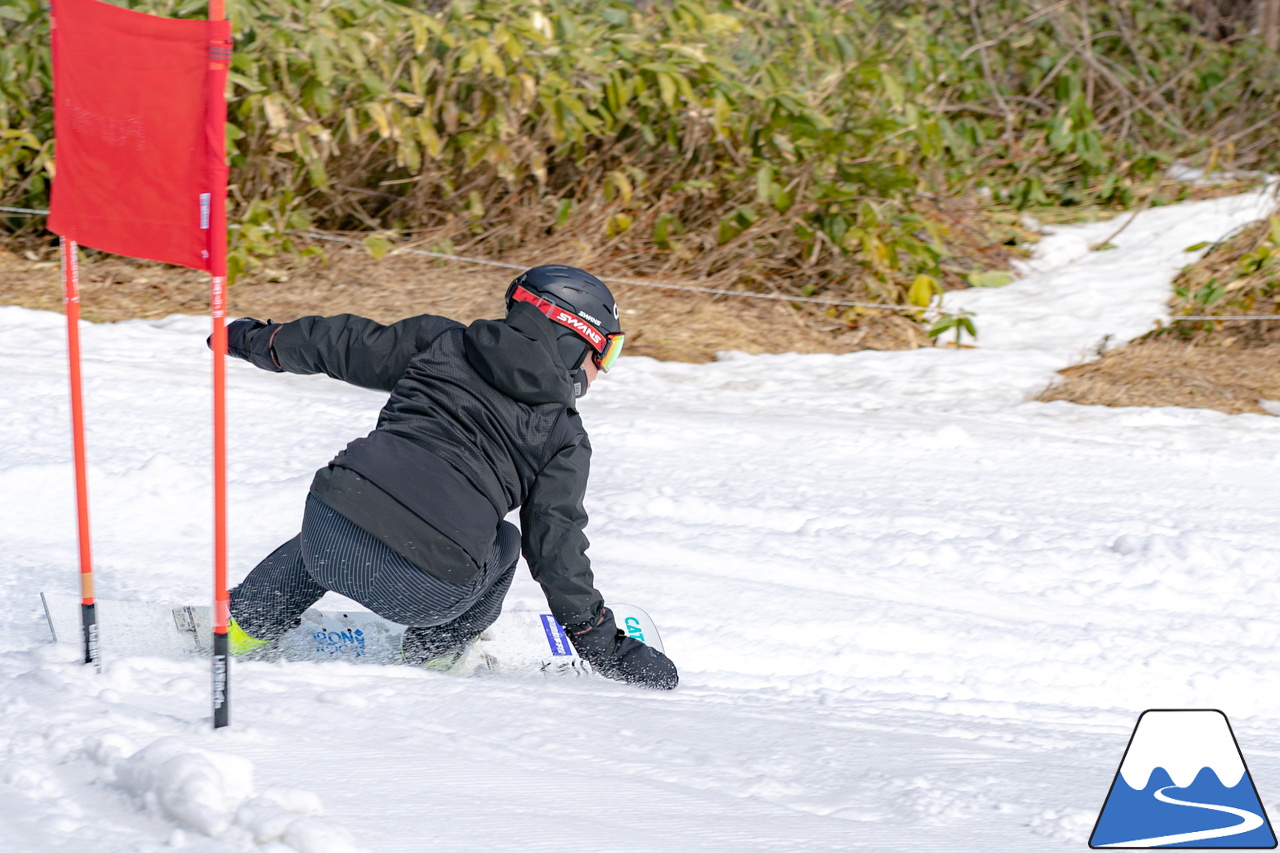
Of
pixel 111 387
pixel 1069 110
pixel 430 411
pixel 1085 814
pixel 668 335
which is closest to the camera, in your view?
pixel 1085 814

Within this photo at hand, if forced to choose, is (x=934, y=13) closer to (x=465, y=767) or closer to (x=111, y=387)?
(x=111, y=387)

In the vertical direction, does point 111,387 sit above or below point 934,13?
below

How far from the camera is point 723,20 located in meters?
7.28

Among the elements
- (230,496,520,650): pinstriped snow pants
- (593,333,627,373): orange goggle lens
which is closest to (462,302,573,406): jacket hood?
(593,333,627,373): orange goggle lens

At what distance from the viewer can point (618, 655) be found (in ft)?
9.22

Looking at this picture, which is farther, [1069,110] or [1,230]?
[1069,110]

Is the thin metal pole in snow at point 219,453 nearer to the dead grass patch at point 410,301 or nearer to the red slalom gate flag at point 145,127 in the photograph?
the red slalom gate flag at point 145,127

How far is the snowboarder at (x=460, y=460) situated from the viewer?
100 inches

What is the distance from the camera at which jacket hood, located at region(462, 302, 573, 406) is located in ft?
8.27

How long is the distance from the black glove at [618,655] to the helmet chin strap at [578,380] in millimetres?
502

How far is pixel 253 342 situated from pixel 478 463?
653 millimetres

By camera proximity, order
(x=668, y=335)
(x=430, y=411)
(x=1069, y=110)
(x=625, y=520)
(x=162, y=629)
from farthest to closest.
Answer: (x=1069, y=110) < (x=668, y=335) < (x=625, y=520) < (x=162, y=629) < (x=430, y=411)

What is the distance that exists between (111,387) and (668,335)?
9.62 feet

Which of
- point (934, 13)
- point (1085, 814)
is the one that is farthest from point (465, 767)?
point (934, 13)
